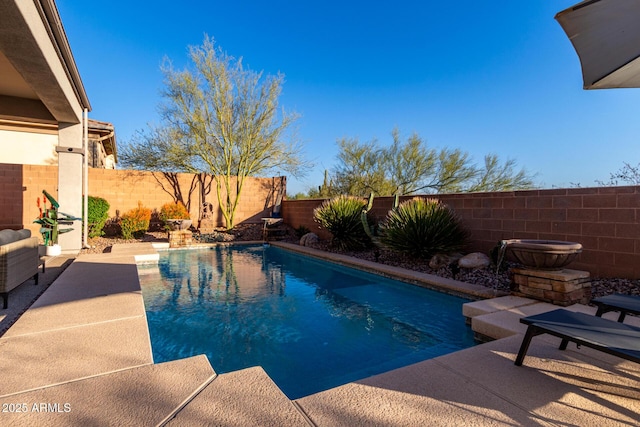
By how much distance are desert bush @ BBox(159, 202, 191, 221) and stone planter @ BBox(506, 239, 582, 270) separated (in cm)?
1035

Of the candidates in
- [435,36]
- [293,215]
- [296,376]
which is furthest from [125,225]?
[435,36]

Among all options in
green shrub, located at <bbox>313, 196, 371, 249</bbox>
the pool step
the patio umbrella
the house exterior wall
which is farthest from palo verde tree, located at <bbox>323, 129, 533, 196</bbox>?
the pool step

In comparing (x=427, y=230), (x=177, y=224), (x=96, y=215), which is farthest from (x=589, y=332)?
(x=96, y=215)

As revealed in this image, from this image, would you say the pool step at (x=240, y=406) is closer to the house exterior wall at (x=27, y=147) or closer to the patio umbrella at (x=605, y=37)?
the patio umbrella at (x=605, y=37)

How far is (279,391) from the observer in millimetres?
1779

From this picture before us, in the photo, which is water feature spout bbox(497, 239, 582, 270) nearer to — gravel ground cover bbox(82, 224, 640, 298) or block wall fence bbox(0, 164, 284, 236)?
gravel ground cover bbox(82, 224, 640, 298)

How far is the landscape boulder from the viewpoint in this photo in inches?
210

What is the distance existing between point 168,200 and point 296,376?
10965mm

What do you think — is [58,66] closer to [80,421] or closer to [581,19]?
[80,421]

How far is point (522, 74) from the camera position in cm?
1126

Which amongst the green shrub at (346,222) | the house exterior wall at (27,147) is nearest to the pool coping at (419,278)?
the green shrub at (346,222)

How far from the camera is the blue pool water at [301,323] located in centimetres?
284

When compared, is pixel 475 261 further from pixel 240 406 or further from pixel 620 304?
pixel 240 406

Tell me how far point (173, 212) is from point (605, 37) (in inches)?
451
